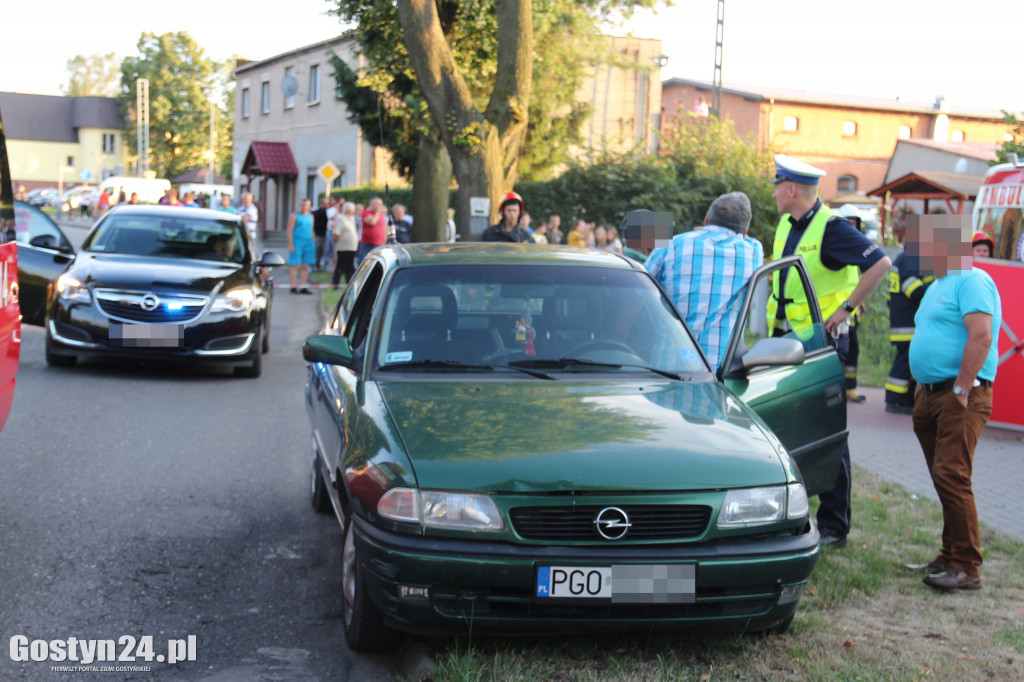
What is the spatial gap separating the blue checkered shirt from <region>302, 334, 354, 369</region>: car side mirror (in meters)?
1.72

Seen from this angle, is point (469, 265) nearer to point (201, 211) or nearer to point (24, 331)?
point (201, 211)

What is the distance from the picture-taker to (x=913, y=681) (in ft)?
12.7

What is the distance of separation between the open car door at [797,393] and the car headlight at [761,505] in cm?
95

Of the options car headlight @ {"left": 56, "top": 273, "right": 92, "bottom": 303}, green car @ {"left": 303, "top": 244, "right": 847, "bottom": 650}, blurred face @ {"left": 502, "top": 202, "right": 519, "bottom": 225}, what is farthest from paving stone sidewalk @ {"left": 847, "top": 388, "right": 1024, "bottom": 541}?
car headlight @ {"left": 56, "top": 273, "right": 92, "bottom": 303}

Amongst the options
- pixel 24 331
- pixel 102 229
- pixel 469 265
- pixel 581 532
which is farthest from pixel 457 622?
pixel 24 331

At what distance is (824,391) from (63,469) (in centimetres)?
475

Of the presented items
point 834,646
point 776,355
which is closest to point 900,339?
point 776,355

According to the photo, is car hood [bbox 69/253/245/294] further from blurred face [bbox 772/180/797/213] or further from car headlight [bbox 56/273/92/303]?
blurred face [bbox 772/180/797/213]

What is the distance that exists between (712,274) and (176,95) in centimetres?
9013

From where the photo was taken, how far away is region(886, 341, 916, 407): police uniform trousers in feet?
35.9

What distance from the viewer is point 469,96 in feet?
54.7

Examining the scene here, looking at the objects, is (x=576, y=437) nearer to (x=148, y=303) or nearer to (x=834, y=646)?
(x=834, y=646)

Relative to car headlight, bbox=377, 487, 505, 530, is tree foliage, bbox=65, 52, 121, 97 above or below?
above

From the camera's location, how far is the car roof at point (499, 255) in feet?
17.2
